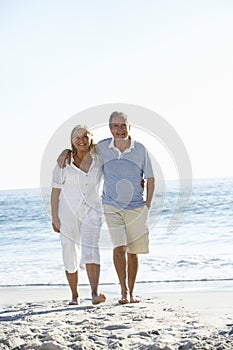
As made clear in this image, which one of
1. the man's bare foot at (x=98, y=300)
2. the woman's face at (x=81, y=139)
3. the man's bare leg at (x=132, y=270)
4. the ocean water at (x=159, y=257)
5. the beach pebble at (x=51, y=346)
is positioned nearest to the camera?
the beach pebble at (x=51, y=346)

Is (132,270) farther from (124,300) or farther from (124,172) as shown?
(124,172)

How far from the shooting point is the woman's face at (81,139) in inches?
182

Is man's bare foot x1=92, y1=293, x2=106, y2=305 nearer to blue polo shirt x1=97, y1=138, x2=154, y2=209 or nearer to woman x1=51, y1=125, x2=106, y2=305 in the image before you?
woman x1=51, y1=125, x2=106, y2=305

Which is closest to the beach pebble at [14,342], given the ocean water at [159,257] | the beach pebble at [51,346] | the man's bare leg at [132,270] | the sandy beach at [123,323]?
the sandy beach at [123,323]

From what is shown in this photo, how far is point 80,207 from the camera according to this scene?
4734 millimetres

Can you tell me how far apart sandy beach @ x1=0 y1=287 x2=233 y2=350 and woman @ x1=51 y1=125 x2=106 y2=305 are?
16.7 inches

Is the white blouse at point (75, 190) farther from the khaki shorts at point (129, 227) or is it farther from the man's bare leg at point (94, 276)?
the man's bare leg at point (94, 276)

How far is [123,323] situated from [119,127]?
1.68 meters

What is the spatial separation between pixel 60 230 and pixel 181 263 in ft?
10.5

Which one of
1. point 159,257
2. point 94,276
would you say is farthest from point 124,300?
point 159,257

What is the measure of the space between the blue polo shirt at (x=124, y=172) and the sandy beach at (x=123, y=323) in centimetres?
90

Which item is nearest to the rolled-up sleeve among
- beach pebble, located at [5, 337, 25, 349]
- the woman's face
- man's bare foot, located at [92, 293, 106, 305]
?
the woman's face

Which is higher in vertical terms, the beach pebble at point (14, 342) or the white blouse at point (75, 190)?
the white blouse at point (75, 190)

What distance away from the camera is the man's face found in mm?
4668
